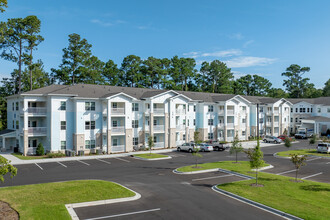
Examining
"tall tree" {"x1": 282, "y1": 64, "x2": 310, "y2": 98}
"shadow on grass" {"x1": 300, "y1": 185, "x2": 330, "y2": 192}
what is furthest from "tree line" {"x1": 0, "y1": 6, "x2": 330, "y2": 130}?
"shadow on grass" {"x1": 300, "y1": 185, "x2": 330, "y2": 192}

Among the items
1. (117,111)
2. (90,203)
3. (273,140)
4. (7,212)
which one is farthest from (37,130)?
(273,140)

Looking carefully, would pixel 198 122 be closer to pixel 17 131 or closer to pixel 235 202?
pixel 17 131

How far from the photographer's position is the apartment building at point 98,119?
3931 cm

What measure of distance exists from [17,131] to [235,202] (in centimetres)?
3809

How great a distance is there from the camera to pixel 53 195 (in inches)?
687

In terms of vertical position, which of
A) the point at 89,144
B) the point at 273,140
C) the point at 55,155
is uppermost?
the point at 89,144

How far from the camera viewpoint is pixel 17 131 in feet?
139

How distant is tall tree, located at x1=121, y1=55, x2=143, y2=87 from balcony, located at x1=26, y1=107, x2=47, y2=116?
3917 centimetres

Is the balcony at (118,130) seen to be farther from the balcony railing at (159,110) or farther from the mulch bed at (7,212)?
the mulch bed at (7,212)

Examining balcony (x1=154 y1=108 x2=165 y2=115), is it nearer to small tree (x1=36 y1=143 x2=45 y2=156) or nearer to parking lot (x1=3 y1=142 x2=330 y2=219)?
parking lot (x1=3 y1=142 x2=330 y2=219)

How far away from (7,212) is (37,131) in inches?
1045

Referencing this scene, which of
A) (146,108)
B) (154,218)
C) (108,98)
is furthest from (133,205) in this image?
(146,108)

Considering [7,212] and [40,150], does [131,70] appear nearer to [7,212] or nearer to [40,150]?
[40,150]

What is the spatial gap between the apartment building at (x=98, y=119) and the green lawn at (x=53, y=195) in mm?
20244
